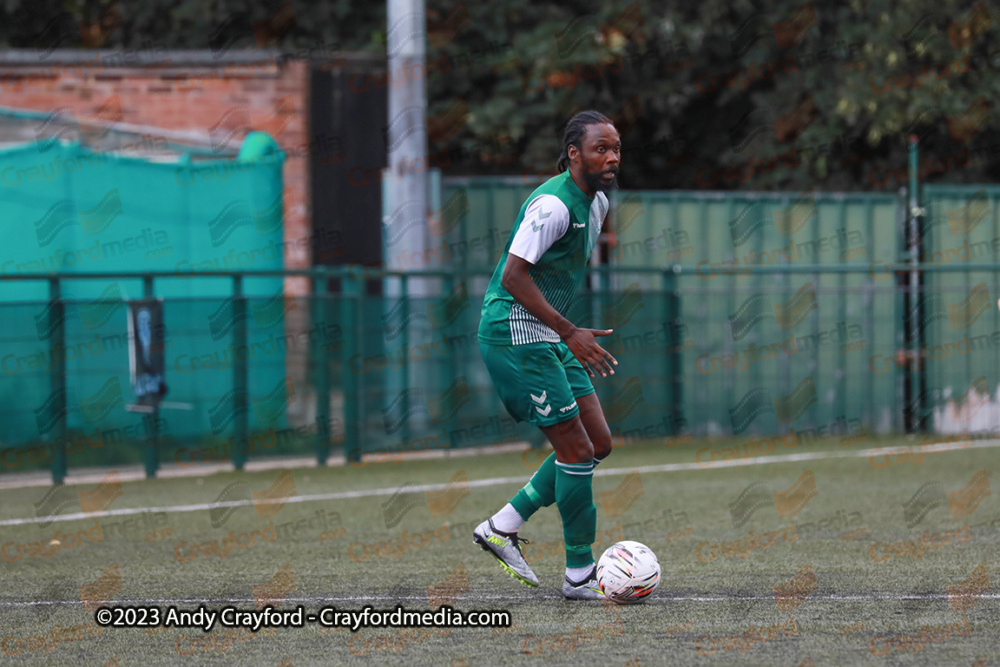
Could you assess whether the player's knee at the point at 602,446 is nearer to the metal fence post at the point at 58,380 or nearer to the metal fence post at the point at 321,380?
the metal fence post at the point at 58,380

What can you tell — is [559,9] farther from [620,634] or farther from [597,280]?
[620,634]

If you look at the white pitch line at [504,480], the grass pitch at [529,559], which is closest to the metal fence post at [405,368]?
the grass pitch at [529,559]

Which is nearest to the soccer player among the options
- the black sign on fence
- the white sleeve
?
the white sleeve

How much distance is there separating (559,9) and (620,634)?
16.3 meters

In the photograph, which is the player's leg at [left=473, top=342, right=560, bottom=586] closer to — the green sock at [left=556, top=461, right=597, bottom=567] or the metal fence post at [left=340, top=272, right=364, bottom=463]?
the green sock at [left=556, top=461, right=597, bottom=567]

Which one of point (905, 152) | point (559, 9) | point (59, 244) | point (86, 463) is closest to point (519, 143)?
point (559, 9)

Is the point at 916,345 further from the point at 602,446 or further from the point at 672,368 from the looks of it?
the point at 602,446

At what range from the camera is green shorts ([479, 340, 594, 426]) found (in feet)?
21.7

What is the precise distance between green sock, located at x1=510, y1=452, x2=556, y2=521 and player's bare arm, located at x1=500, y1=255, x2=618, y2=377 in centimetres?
79

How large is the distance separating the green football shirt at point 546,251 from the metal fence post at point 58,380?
6.73 meters

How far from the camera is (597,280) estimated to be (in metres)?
15.5

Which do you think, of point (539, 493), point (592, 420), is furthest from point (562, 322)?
point (539, 493)

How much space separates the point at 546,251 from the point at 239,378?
7.24 m

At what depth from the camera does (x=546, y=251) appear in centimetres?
657
